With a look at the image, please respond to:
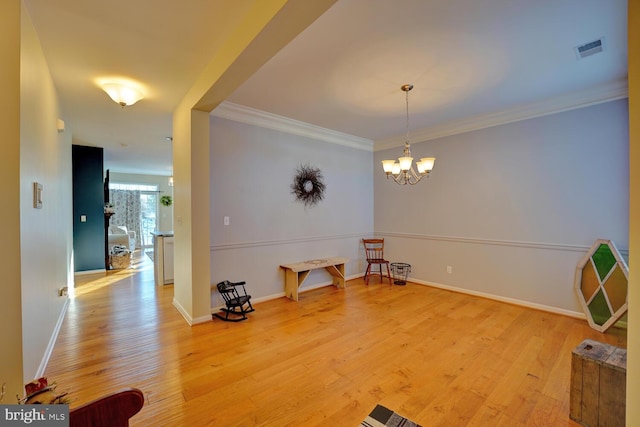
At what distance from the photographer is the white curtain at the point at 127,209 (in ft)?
30.0

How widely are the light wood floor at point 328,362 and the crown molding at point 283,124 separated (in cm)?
253

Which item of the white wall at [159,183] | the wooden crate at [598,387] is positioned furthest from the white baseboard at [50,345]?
the white wall at [159,183]

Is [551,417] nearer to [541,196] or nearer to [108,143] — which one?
[541,196]

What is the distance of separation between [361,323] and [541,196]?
280cm

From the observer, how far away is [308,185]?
438 cm

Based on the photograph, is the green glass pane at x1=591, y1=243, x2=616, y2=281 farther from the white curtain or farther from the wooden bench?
the white curtain

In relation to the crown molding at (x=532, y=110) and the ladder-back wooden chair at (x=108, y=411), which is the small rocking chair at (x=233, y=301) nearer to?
the ladder-back wooden chair at (x=108, y=411)

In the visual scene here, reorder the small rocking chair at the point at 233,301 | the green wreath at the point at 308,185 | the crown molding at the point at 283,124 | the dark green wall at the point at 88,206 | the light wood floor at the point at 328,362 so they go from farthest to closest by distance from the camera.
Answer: the dark green wall at the point at 88,206, the green wreath at the point at 308,185, the crown molding at the point at 283,124, the small rocking chair at the point at 233,301, the light wood floor at the point at 328,362

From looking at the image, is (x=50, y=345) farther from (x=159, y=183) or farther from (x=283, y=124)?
(x=159, y=183)

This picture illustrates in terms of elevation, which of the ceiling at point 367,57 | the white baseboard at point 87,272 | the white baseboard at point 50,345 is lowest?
the white baseboard at point 50,345

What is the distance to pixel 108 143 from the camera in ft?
17.1

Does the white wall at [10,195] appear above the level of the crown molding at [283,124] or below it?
below

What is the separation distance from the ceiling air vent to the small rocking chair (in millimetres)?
4069

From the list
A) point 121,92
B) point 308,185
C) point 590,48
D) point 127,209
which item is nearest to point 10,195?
point 121,92
